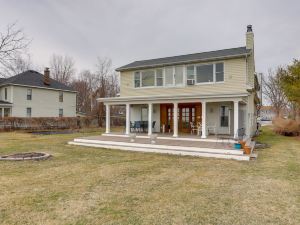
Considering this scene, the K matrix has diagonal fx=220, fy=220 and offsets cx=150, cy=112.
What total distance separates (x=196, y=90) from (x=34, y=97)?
25039mm

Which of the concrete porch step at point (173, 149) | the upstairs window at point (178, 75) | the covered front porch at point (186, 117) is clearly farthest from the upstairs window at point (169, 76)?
the concrete porch step at point (173, 149)

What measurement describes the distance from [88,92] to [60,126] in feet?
74.4

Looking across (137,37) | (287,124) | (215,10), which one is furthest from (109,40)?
(287,124)

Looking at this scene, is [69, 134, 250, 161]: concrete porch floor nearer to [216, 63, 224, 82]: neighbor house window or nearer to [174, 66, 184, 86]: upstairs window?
[174, 66, 184, 86]: upstairs window

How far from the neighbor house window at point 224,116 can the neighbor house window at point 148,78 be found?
5338mm

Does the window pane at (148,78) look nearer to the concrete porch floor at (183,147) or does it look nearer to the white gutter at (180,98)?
the white gutter at (180,98)

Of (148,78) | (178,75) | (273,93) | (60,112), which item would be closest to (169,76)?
(178,75)

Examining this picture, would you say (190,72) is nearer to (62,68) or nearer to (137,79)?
(137,79)

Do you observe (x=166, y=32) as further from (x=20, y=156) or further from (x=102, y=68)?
(x=102, y=68)

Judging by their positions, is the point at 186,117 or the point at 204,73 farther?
the point at 186,117

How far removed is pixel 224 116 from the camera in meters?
14.8

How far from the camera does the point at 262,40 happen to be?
25.0 meters

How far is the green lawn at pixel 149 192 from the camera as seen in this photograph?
4.08 metres

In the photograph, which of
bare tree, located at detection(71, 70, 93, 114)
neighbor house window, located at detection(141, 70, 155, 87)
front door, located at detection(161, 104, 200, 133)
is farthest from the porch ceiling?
bare tree, located at detection(71, 70, 93, 114)
